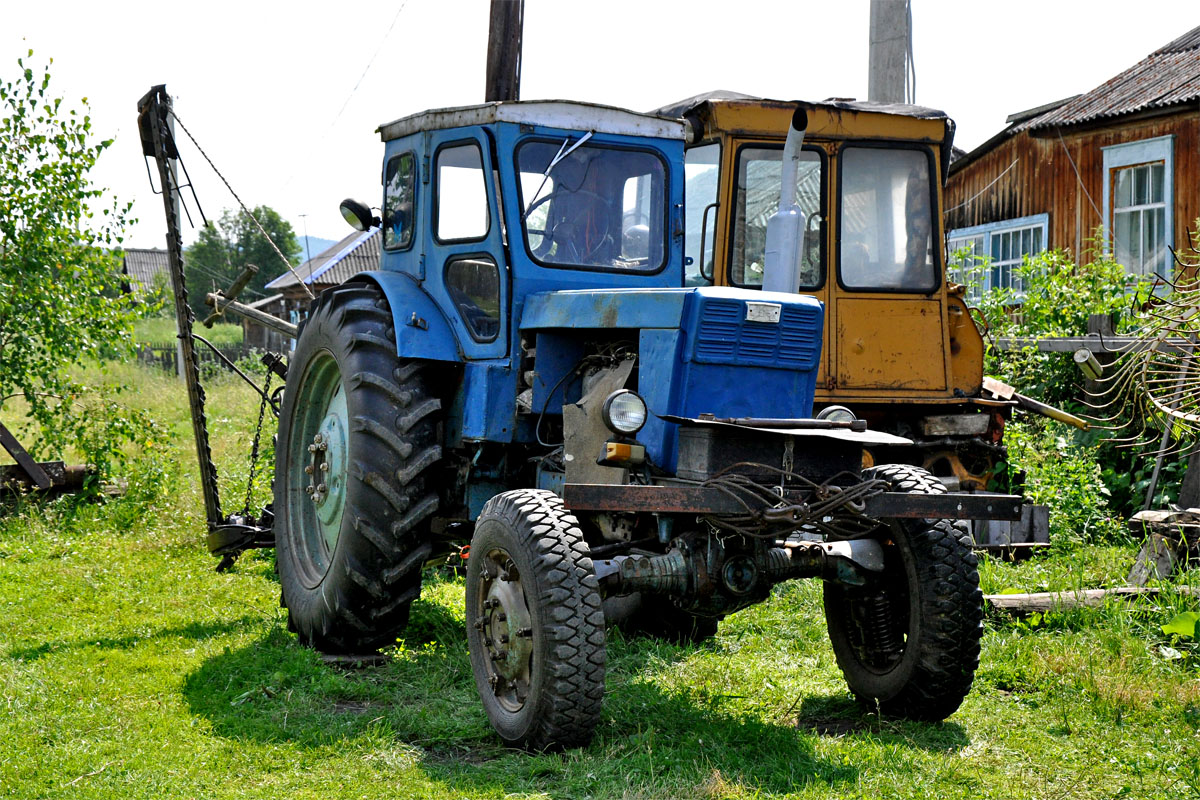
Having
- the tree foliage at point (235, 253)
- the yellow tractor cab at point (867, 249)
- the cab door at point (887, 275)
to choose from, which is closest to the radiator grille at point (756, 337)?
the yellow tractor cab at point (867, 249)

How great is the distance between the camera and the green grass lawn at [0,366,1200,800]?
4.31 m

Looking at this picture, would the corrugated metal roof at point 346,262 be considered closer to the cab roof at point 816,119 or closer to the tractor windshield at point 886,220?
the cab roof at point 816,119

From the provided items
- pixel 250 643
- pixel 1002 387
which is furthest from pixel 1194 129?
pixel 250 643

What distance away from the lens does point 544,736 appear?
4.52m

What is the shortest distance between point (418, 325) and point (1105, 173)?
476 inches

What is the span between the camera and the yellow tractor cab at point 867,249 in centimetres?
873

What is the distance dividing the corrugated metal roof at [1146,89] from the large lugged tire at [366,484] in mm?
10949

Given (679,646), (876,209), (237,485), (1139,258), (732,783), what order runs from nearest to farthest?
(732,783) → (679,646) → (876,209) → (237,485) → (1139,258)

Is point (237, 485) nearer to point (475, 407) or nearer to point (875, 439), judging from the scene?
point (475, 407)

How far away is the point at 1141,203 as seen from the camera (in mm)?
14766

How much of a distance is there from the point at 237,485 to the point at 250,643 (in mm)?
4513

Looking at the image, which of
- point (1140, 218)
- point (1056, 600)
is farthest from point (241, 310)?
point (1140, 218)

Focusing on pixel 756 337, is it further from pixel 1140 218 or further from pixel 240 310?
pixel 1140 218

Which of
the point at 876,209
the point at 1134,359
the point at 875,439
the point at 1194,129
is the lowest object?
the point at 875,439
